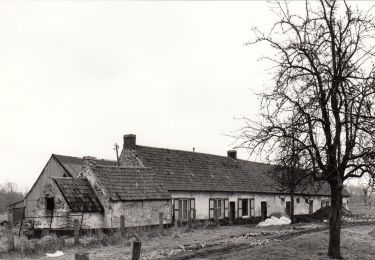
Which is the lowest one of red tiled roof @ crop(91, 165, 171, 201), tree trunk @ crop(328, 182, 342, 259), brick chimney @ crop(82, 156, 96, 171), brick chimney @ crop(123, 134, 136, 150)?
tree trunk @ crop(328, 182, 342, 259)

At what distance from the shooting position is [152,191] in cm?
2931

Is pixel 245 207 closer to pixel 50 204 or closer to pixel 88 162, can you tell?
pixel 88 162

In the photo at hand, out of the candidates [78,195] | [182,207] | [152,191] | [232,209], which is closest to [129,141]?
[152,191]

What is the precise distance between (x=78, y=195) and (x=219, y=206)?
42.1 feet

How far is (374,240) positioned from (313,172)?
9.19m

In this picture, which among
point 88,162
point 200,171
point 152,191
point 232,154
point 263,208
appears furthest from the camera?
point 232,154

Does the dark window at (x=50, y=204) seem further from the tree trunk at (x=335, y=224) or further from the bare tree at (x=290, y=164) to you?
Answer: the tree trunk at (x=335, y=224)

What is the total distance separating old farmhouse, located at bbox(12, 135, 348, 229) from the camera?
26000 millimetres

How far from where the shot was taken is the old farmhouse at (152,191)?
85.3ft

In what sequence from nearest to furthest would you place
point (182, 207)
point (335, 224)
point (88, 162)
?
1. point (335, 224)
2. point (88, 162)
3. point (182, 207)

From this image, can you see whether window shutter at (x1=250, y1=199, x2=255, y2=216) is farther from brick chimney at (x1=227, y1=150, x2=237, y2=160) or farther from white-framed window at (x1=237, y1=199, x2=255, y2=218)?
brick chimney at (x1=227, y1=150, x2=237, y2=160)

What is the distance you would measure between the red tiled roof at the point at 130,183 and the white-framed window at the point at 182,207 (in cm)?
160

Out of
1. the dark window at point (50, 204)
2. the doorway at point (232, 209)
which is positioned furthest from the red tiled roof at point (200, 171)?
the dark window at point (50, 204)

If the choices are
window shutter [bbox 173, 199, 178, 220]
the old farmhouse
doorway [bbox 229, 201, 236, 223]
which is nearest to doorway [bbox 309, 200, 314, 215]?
the old farmhouse
